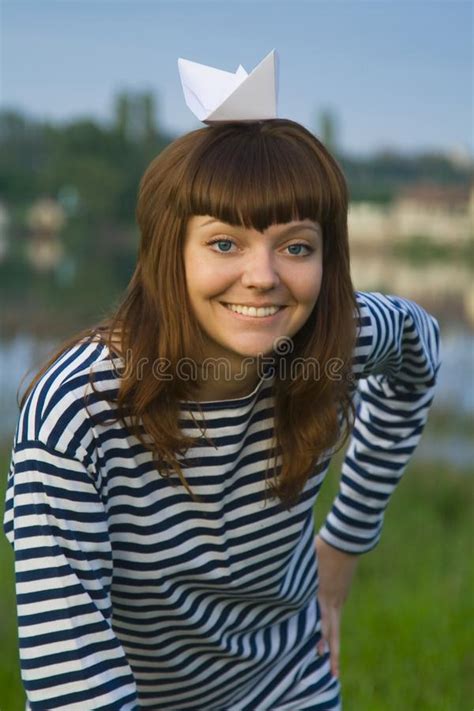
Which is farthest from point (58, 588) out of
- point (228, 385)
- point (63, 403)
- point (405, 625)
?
point (405, 625)

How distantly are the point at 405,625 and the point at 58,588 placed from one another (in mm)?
2449

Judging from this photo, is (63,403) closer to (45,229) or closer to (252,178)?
(252,178)

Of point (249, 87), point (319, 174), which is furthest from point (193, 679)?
point (249, 87)

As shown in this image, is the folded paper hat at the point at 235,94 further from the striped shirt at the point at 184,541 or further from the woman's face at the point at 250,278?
the striped shirt at the point at 184,541

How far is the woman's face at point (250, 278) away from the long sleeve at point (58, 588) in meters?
0.35

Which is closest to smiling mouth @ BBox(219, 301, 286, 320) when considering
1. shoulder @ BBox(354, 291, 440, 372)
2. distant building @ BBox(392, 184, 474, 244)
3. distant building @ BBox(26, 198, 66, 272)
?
shoulder @ BBox(354, 291, 440, 372)

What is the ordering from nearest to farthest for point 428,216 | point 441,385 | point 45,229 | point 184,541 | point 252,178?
point 252,178 → point 184,541 → point 441,385 → point 45,229 → point 428,216

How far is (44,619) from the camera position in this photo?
1471 mm

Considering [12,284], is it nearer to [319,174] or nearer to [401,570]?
[401,570]

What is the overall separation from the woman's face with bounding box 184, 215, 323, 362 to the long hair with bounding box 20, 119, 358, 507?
0.02 m

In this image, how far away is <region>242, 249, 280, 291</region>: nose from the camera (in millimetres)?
1622

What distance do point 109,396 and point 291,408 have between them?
41 cm

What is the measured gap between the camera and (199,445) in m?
1.72

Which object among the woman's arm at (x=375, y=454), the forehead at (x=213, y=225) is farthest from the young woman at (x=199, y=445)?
the woman's arm at (x=375, y=454)
